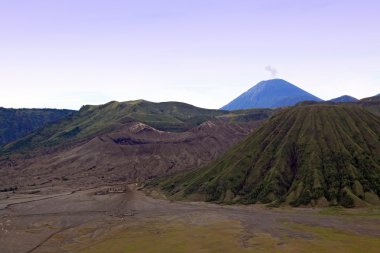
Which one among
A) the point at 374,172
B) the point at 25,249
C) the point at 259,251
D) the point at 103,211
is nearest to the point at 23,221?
the point at 103,211

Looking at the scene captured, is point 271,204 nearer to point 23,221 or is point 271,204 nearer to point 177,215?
point 177,215

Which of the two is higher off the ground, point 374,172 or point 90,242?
point 374,172

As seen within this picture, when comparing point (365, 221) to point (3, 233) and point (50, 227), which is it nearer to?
point (50, 227)

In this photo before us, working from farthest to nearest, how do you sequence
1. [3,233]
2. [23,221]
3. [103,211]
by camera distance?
[103,211] < [23,221] < [3,233]

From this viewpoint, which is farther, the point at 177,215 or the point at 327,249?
the point at 177,215

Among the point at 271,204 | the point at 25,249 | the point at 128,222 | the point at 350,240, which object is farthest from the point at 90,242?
the point at 271,204

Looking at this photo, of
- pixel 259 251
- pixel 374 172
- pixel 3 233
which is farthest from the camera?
pixel 374 172
